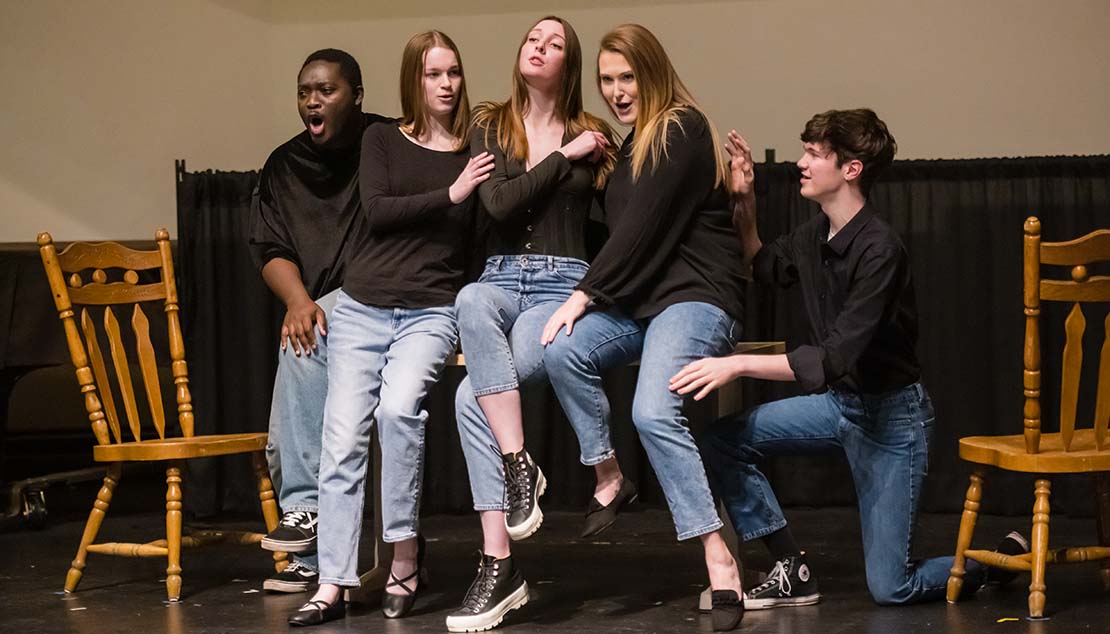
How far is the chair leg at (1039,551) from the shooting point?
326 centimetres

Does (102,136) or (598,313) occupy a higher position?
(102,136)

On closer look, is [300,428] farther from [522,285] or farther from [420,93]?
[420,93]

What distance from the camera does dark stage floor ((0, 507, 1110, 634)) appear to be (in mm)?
3309

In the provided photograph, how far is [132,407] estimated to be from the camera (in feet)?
13.3

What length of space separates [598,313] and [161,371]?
3.85 metres

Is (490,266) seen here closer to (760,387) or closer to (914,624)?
(914,624)

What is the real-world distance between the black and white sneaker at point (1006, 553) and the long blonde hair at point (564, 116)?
1.45 meters

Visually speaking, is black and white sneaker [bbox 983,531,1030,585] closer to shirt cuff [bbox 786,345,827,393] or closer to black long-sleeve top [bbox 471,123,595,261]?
shirt cuff [bbox 786,345,827,393]

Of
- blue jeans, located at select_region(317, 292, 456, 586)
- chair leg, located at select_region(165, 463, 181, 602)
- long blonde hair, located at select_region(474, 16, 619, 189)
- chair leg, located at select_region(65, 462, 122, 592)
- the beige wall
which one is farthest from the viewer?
the beige wall

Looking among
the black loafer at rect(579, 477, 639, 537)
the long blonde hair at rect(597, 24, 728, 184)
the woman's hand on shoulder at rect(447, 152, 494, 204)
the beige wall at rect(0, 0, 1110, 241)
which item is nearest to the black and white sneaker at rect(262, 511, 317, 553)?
the black loafer at rect(579, 477, 639, 537)

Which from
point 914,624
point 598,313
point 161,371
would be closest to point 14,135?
point 161,371

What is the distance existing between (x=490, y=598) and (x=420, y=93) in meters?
1.37

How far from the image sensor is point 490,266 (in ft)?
11.7

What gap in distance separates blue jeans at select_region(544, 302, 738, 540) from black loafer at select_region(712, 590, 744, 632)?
0.52ft
